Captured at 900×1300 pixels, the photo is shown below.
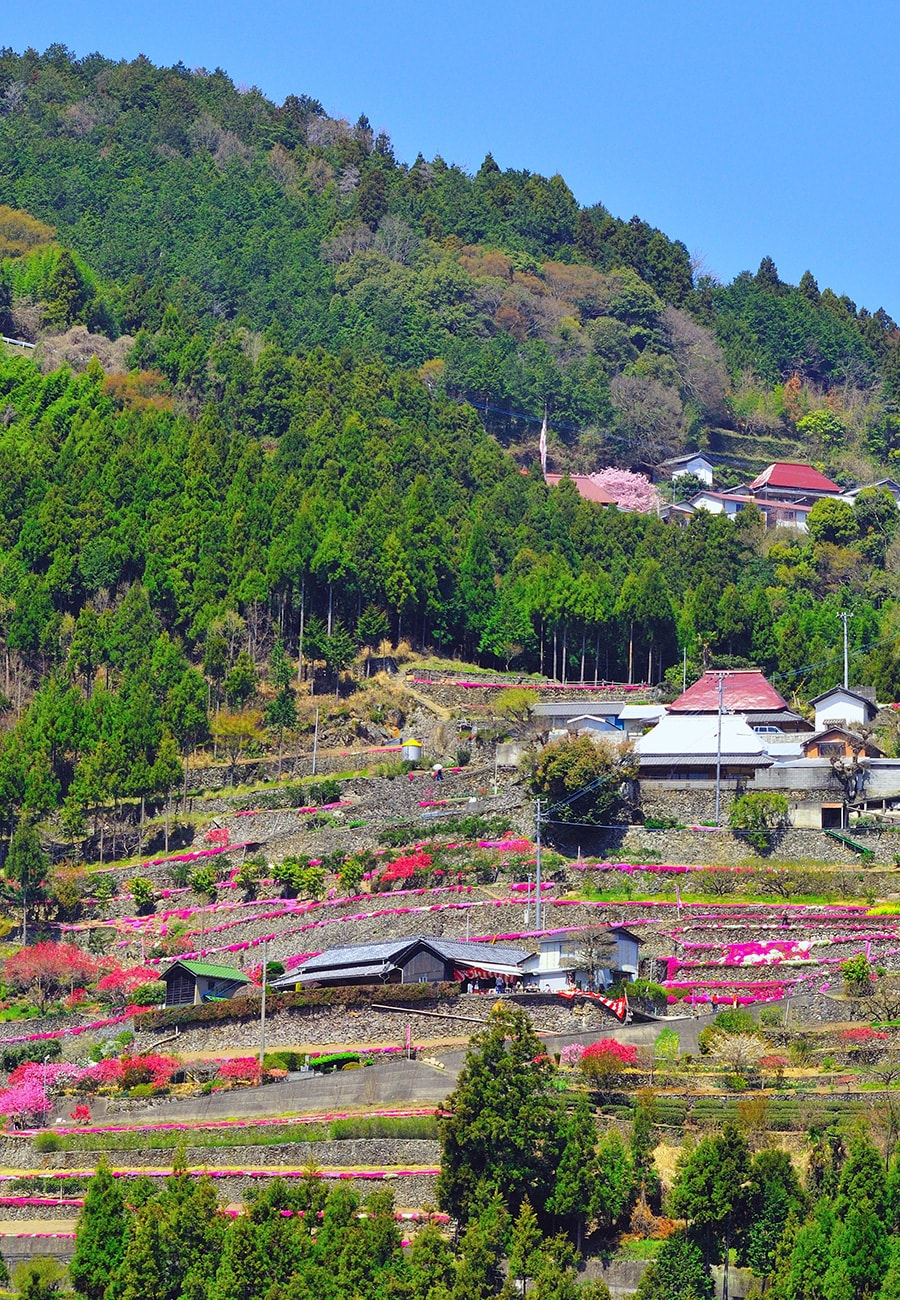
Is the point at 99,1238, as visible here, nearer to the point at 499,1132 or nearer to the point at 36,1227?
the point at 36,1227

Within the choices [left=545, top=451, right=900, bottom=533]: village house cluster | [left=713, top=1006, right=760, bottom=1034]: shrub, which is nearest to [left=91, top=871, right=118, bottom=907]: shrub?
[left=713, top=1006, right=760, bottom=1034]: shrub

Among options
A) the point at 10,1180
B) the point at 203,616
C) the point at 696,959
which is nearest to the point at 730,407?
the point at 203,616

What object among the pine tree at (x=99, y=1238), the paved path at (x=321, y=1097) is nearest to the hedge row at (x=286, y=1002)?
the paved path at (x=321, y=1097)

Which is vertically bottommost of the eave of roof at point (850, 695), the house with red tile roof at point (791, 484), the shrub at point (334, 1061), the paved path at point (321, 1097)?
the paved path at point (321, 1097)

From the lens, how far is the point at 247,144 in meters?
156

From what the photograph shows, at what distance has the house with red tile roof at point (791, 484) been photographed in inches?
4387

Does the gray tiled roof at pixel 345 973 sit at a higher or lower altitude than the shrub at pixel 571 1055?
higher

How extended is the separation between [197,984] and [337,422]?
45143mm

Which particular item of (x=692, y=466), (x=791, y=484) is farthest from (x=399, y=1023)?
(x=692, y=466)

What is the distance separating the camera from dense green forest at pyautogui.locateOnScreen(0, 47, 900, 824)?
84.2m

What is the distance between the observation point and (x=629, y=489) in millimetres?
115188

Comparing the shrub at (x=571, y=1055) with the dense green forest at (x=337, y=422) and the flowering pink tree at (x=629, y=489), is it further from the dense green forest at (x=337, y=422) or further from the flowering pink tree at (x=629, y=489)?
the flowering pink tree at (x=629, y=489)

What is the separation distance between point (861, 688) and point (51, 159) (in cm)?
8423

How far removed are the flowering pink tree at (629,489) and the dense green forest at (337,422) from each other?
3805 mm
